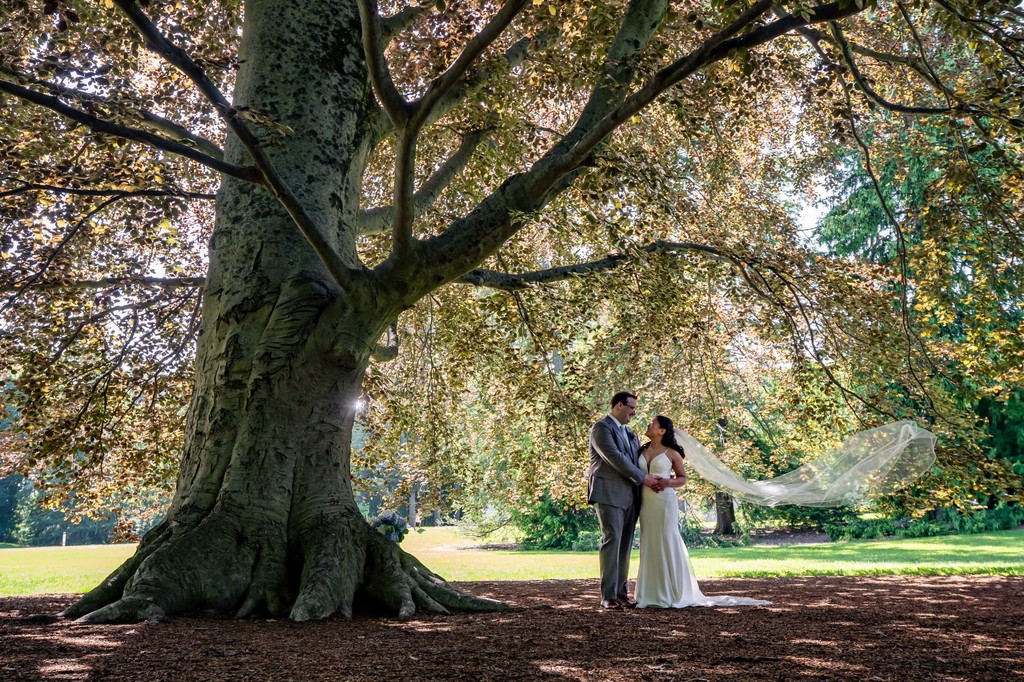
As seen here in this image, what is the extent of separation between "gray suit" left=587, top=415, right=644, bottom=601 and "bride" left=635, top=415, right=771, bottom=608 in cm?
15

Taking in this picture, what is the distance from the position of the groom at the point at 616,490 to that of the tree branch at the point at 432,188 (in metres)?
3.45

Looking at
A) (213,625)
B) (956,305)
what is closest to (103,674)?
(213,625)

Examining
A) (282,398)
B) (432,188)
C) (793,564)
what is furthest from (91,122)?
(793,564)

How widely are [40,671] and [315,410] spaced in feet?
9.53

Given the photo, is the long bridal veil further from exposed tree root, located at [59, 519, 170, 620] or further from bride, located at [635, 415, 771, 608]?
exposed tree root, located at [59, 519, 170, 620]

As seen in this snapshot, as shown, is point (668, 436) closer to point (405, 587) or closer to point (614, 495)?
point (614, 495)

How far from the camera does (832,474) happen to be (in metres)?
7.86

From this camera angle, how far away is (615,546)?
23.0 ft

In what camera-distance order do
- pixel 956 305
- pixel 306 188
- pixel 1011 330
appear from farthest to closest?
pixel 956 305, pixel 1011 330, pixel 306 188

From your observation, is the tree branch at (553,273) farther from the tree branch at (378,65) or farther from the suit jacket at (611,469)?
the tree branch at (378,65)

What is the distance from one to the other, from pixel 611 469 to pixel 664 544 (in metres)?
0.88

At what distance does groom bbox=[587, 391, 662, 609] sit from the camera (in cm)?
697

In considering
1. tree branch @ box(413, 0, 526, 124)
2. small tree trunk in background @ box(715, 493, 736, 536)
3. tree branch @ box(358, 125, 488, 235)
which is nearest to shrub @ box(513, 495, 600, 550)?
small tree trunk in background @ box(715, 493, 736, 536)

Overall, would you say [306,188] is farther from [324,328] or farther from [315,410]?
[315,410]
